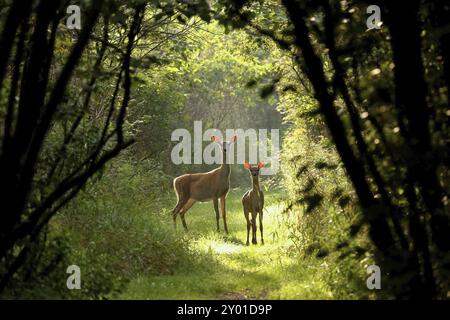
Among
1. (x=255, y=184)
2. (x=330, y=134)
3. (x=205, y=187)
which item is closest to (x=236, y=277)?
(x=330, y=134)

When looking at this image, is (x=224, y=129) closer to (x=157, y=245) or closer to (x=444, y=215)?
(x=157, y=245)

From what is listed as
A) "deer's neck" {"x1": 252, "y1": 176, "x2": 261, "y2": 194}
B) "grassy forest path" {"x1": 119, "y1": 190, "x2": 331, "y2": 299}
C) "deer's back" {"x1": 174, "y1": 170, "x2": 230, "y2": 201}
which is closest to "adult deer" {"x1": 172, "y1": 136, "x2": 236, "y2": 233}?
"deer's back" {"x1": 174, "y1": 170, "x2": 230, "y2": 201}

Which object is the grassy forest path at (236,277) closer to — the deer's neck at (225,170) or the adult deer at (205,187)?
the adult deer at (205,187)

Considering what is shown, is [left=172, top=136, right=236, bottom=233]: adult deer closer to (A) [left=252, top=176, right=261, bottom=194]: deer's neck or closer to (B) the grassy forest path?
(A) [left=252, top=176, right=261, bottom=194]: deer's neck

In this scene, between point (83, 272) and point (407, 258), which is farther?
point (83, 272)

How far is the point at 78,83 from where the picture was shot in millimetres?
13031

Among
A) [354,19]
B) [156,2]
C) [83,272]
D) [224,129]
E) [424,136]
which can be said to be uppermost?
[224,129]

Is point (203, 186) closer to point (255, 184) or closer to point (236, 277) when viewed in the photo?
point (255, 184)

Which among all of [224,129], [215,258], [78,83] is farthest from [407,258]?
[224,129]

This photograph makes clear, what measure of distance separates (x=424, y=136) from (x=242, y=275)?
6080 millimetres

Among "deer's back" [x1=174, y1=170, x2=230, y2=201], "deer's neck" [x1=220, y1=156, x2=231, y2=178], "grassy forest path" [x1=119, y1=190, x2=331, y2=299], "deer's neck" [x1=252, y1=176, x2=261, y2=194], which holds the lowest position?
"grassy forest path" [x1=119, y1=190, x2=331, y2=299]

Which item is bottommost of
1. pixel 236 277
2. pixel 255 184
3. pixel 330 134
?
pixel 236 277

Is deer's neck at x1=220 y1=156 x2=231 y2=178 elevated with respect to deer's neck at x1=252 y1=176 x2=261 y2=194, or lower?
elevated

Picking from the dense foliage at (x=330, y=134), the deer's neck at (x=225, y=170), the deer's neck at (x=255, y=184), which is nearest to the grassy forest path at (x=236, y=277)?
the dense foliage at (x=330, y=134)
